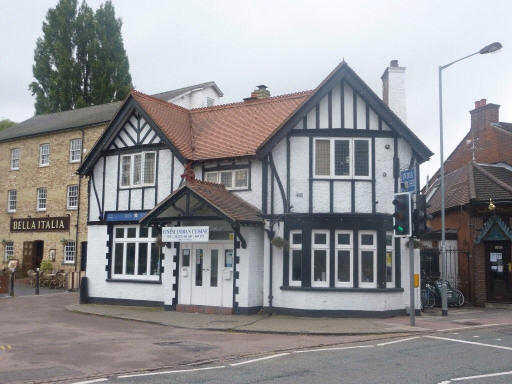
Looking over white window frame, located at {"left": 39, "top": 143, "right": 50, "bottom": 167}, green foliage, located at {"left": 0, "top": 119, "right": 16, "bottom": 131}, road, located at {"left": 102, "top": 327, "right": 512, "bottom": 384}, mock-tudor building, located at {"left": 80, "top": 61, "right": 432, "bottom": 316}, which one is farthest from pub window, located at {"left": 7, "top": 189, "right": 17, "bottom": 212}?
green foliage, located at {"left": 0, "top": 119, "right": 16, "bottom": 131}

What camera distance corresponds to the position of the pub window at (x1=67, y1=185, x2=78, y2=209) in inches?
1280

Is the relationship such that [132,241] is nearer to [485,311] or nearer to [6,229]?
[485,311]

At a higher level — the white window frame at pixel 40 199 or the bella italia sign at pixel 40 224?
the white window frame at pixel 40 199

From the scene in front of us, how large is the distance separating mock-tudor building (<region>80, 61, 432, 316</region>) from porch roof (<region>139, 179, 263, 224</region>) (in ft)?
0.17

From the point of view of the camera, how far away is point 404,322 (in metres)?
16.5

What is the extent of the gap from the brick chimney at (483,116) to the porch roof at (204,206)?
17.4 metres

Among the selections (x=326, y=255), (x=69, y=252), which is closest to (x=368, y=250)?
(x=326, y=255)

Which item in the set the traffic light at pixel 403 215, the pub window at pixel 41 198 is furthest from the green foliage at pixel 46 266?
the traffic light at pixel 403 215

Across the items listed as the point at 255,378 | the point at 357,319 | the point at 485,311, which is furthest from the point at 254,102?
the point at 255,378

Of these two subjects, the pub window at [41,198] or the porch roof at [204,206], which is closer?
the porch roof at [204,206]

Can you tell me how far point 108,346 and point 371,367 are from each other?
5.94 meters

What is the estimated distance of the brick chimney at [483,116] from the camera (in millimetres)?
30391

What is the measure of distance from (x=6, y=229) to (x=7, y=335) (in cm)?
2407

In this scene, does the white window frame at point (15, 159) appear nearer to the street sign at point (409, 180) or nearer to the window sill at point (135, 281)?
the window sill at point (135, 281)
